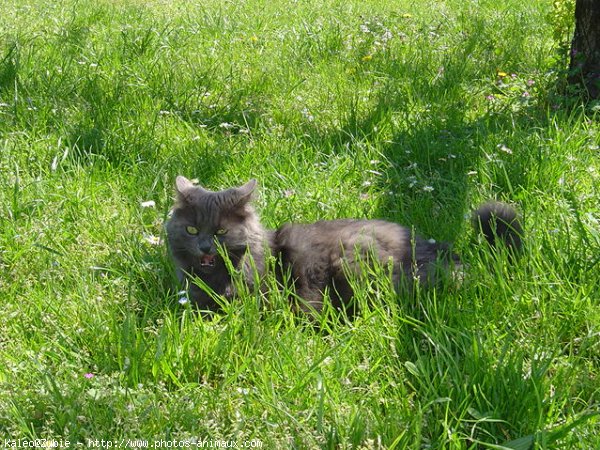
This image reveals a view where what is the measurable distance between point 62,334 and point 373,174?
212 cm

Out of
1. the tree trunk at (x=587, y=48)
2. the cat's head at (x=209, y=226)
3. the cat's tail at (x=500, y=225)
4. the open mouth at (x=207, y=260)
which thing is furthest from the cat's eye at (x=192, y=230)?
the tree trunk at (x=587, y=48)

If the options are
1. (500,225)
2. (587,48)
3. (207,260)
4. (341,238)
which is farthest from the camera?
(587,48)

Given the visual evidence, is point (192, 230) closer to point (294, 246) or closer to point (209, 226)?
point (209, 226)

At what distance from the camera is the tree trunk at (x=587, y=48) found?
14.8 ft

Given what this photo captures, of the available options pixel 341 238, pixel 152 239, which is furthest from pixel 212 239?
pixel 341 238

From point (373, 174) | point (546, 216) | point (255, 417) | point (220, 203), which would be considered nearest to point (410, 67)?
point (373, 174)

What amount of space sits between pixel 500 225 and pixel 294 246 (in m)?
0.96

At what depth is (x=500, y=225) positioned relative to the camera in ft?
9.63

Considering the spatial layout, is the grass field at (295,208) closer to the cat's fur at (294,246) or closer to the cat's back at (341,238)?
the cat's fur at (294,246)

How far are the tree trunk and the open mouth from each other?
3.03 metres

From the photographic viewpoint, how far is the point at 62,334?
8.29ft

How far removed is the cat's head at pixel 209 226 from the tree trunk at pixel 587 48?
2.79m

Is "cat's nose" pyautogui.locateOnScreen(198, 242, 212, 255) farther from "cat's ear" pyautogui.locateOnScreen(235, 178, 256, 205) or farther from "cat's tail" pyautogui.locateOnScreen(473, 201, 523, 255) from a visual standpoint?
"cat's tail" pyautogui.locateOnScreen(473, 201, 523, 255)

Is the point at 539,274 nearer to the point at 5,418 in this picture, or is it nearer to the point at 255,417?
the point at 255,417
